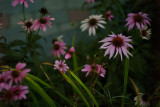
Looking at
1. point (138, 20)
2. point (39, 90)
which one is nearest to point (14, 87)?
point (39, 90)

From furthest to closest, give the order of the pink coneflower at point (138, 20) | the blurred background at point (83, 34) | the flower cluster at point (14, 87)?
the blurred background at point (83, 34)
the pink coneflower at point (138, 20)
the flower cluster at point (14, 87)

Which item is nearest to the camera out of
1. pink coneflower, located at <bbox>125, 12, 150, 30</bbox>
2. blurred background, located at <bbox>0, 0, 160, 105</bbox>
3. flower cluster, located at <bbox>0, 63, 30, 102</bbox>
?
flower cluster, located at <bbox>0, 63, 30, 102</bbox>

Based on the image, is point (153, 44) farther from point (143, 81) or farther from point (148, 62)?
point (143, 81)

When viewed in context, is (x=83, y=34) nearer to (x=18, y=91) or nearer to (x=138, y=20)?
(x=138, y=20)

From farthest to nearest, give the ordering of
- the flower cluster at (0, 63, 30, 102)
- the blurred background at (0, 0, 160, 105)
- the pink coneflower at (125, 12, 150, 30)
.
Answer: the blurred background at (0, 0, 160, 105), the pink coneflower at (125, 12, 150, 30), the flower cluster at (0, 63, 30, 102)

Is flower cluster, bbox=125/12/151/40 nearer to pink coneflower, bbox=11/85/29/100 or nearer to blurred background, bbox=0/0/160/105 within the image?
blurred background, bbox=0/0/160/105

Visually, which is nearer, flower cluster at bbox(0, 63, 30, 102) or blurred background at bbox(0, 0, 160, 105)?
flower cluster at bbox(0, 63, 30, 102)

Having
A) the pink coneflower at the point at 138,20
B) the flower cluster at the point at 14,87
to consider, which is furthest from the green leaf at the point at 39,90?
the pink coneflower at the point at 138,20

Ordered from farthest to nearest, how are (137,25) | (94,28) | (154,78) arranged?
(154,78) < (94,28) < (137,25)

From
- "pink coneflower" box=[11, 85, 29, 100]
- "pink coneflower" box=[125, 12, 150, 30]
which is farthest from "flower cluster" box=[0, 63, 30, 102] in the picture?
"pink coneflower" box=[125, 12, 150, 30]

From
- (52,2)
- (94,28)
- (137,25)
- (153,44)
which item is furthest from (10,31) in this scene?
(153,44)

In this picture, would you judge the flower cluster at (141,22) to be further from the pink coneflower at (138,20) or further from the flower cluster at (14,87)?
the flower cluster at (14,87)
